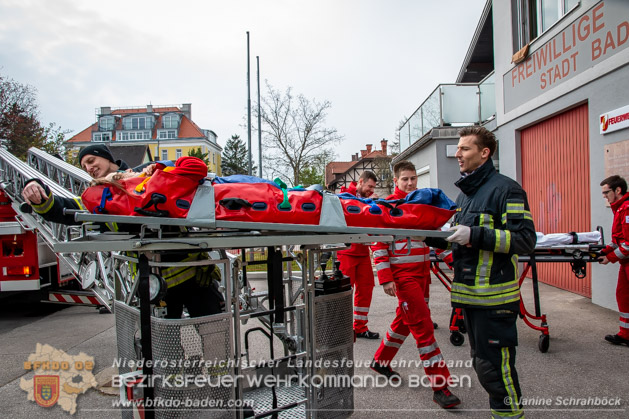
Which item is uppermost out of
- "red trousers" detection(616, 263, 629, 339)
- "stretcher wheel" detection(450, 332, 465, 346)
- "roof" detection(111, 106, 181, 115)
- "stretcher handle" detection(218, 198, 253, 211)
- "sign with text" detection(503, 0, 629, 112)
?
"roof" detection(111, 106, 181, 115)

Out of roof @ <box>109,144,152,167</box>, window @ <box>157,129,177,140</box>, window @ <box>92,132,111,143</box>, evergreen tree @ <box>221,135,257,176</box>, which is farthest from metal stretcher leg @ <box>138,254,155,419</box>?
window @ <box>92,132,111,143</box>

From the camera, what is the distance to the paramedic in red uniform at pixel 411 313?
140 inches

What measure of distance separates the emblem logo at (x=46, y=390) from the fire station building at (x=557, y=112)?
726cm

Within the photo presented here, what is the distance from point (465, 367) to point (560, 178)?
5.12 meters

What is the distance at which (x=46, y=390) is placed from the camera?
13.6 feet

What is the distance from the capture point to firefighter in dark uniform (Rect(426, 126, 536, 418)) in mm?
2600

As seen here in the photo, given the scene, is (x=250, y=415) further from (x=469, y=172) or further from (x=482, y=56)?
(x=482, y=56)

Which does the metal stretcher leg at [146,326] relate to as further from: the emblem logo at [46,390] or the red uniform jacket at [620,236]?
the red uniform jacket at [620,236]

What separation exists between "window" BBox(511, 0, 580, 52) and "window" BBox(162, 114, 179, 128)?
6935 centimetres

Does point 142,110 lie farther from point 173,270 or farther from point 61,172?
point 173,270

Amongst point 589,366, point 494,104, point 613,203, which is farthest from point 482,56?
point 589,366

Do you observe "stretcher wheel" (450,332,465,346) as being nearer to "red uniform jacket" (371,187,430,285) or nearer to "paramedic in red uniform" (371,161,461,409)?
"paramedic in red uniform" (371,161,461,409)

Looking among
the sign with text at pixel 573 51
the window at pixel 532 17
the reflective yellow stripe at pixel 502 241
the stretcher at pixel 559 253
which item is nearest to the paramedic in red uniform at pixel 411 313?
the reflective yellow stripe at pixel 502 241

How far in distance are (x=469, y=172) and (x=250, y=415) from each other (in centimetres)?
225
